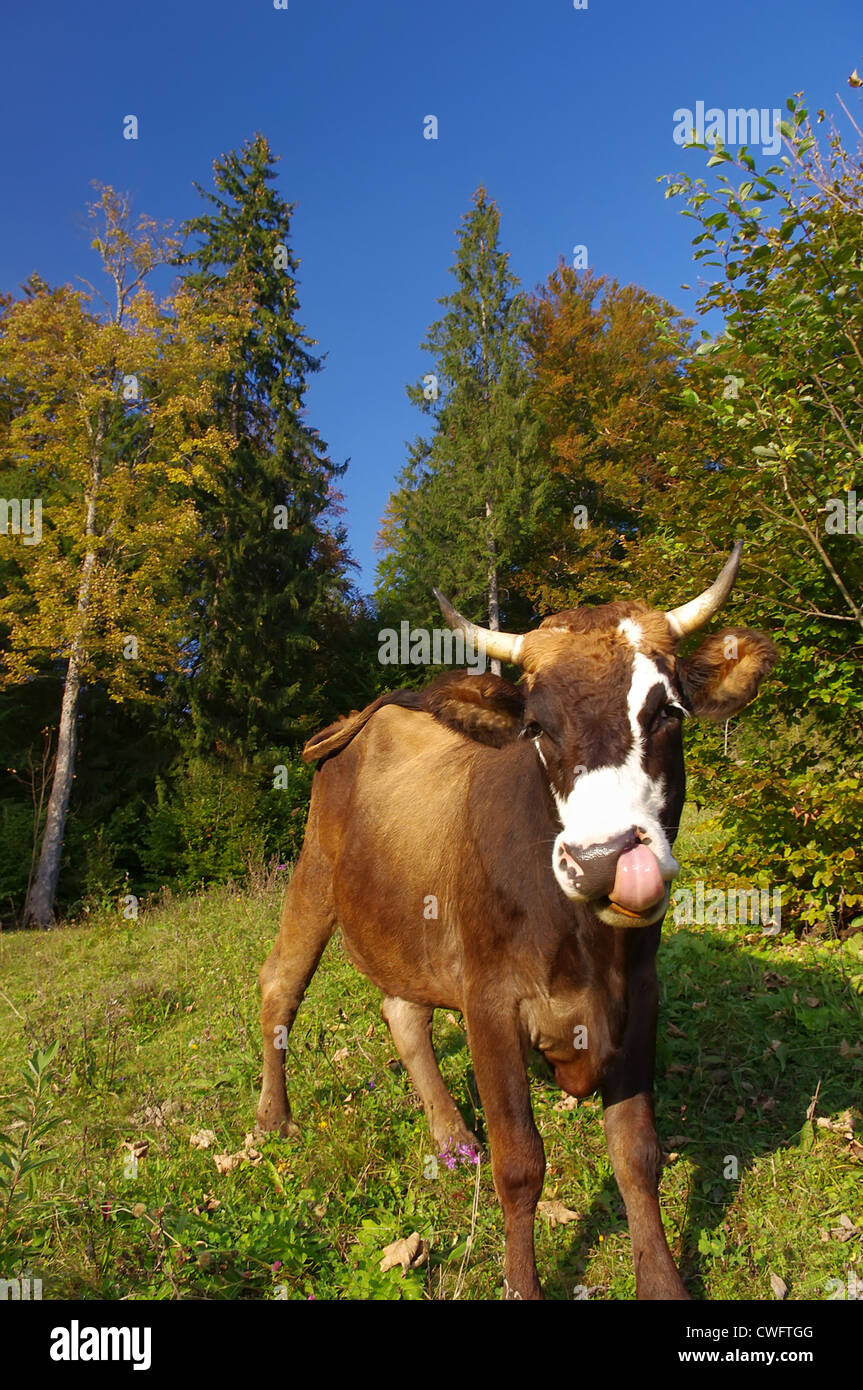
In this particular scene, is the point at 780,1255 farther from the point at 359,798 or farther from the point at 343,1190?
the point at 359,798

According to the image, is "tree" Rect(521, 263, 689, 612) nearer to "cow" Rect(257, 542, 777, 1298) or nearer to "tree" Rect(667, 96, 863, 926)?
"tree" Rect(667, 96, 863, 926)

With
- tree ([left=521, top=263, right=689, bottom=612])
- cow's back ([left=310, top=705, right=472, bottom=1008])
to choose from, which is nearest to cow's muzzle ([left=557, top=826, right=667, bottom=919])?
cow's back ([left=310, top=705, right=472, bottom=1008])

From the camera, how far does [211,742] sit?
63.2ft

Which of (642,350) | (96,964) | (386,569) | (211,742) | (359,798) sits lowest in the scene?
(96,964)

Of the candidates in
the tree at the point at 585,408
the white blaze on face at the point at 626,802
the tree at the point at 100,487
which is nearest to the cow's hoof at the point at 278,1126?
the white blaze on face at the point at 626,802

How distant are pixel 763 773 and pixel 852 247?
3451mm

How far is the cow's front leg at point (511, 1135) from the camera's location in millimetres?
2443

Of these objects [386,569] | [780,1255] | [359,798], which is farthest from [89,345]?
[780,1255]

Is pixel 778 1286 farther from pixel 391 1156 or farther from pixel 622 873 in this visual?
pixel 622 873

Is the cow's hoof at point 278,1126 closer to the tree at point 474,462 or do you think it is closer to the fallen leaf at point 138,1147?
the fallen leaf at point 138,1147

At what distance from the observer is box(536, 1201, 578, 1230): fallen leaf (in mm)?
3197

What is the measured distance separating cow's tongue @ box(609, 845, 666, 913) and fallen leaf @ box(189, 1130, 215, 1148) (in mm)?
3178

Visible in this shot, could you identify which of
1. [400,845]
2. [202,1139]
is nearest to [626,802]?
[400,845]

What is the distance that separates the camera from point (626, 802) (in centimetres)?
206
